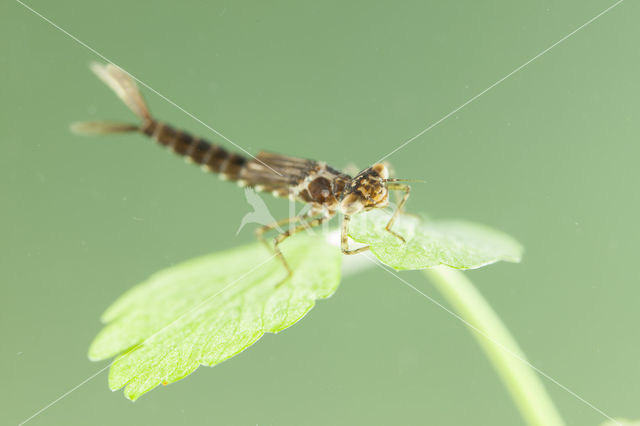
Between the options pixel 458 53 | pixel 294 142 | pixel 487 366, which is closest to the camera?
pixel 487 366

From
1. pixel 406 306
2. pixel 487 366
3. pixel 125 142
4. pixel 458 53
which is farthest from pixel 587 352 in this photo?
pixel 125 142

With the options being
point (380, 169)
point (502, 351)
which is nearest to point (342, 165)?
point (380, 169)

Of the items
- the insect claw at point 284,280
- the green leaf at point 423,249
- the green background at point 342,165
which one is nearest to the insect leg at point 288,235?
the insect claw at point 284,280

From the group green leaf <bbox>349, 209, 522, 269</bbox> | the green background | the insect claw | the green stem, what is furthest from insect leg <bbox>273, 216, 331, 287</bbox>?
the green stem

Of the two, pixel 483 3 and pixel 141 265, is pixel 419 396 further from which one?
pixel 483 3

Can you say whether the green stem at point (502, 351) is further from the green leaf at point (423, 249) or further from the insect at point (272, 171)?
the insect at point (272, 171)

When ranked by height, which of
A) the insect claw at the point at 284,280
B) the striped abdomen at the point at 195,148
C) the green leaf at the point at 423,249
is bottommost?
the green leaf at the point at 423,249
